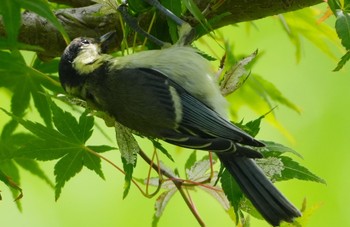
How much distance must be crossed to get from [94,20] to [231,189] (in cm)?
46

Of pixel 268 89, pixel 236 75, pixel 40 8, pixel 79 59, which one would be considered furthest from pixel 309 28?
pixel 40 8

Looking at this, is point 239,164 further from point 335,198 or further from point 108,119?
point 335,198

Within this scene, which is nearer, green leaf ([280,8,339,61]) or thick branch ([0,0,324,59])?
thick branch ([0,0,324,59])

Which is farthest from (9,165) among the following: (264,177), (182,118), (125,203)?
(125,203)

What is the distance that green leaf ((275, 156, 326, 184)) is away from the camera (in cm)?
140

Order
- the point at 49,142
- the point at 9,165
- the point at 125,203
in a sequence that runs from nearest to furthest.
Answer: the point at 49,142, the point at 9,165, the point at 125,203

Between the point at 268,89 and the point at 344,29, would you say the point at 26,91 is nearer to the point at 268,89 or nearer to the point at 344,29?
the point at 268,89

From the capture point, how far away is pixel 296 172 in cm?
140

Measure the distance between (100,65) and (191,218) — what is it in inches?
42.4

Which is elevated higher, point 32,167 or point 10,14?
point 10,14

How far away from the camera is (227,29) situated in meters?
2.57

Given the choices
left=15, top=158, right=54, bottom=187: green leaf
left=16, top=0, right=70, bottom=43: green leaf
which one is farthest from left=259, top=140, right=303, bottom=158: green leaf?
left=15, top=158, right=54, bottom=187: green leaf

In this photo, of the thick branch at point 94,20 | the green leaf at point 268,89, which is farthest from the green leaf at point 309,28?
the thick branch at point 94,20

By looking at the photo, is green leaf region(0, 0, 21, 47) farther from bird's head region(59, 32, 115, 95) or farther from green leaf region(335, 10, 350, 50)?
green leaf region(335, 10, 350, 50)
